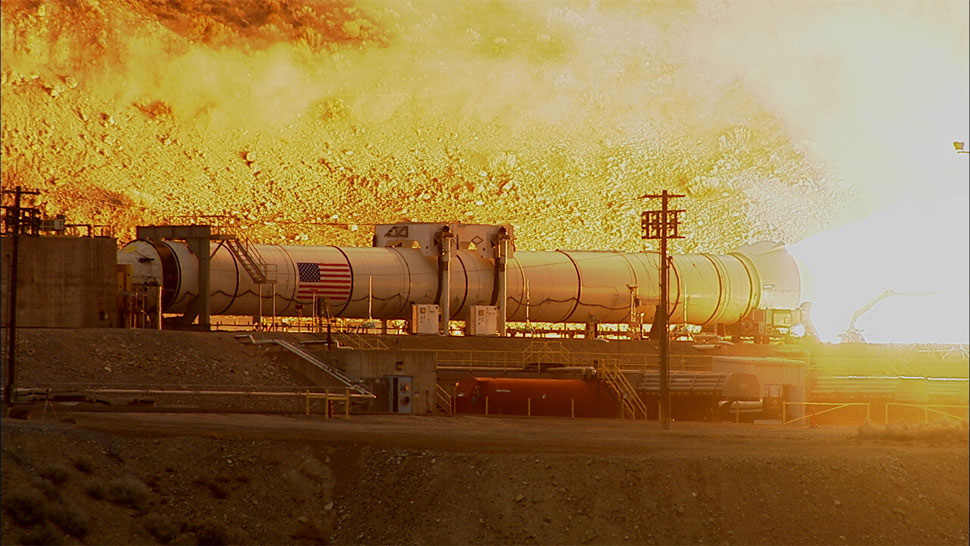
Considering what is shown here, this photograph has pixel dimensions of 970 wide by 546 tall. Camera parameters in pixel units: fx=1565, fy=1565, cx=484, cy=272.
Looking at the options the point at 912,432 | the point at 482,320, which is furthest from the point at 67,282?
the point at 912,432

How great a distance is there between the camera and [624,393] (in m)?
61.3

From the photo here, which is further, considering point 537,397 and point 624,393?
point 624,393

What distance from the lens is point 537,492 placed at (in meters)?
36.3

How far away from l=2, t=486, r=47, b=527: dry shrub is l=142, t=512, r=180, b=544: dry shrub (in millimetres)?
2495

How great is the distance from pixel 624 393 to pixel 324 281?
1261 centimetres

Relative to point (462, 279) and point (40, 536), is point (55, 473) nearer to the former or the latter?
point (40, 536)

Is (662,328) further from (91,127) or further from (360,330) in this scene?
(91,127)

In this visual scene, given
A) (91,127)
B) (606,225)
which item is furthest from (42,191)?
(606,225)

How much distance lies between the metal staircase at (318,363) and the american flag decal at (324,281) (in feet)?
15.2

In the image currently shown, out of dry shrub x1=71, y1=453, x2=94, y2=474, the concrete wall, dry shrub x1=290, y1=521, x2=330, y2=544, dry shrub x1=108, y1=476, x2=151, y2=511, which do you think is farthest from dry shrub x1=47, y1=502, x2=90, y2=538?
the concrete wall

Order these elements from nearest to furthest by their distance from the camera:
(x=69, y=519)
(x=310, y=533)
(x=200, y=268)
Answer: (x=69, y=519) < (x=310, y=533) < (x=200, y=268)

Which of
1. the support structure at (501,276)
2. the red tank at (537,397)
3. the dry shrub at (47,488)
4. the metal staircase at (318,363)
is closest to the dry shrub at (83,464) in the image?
the dry shrub at (47,488)

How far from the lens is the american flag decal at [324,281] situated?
2424 inches

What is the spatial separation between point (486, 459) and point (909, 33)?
6106 centimetres
